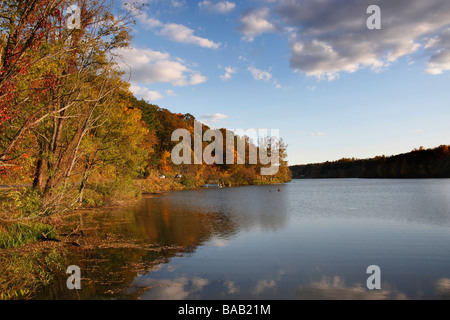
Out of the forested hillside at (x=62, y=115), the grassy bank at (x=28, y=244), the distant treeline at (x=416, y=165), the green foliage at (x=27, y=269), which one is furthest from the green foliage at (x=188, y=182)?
the distant treeline at (x=416, y=165)

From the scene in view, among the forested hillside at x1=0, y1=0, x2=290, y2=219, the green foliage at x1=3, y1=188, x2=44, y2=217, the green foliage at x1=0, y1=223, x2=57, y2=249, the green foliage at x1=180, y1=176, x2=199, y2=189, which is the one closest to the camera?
the forested hillside at x1=0, y1=0, x2=290, y2=219

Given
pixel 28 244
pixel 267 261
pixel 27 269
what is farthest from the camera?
pixel 28 244

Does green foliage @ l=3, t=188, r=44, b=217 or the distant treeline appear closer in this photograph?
green foliage @ l=3, t=188, r=44, b=217

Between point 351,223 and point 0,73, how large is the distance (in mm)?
21412

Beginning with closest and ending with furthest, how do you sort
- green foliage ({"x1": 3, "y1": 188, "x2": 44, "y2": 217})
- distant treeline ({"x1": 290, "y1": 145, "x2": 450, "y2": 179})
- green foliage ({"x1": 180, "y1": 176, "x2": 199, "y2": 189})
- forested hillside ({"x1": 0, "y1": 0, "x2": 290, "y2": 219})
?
1. forested hillside ({"x1": 0, "y1": 0, "x2": 290, "y2": 219})
2. green foliage ({"x1": 3, "y1": 188, "x2": 44, "y2": 217})
3. green foliage ({"x1": 180, "y1": 176, "x2": 199, "y2": 189})
4. distant treeline ({"x1": 290, "y1": 145, "x2": 450, "y2": 179})

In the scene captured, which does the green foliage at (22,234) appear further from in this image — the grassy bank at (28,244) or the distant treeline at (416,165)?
the distant treeline at (416,165)

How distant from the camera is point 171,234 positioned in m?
17.8

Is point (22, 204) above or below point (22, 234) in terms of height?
above

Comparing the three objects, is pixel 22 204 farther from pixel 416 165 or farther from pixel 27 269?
pixel 416 165

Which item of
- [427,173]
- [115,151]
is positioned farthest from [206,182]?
[427,173]

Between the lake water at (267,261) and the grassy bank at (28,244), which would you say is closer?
the lake water at (267,261)

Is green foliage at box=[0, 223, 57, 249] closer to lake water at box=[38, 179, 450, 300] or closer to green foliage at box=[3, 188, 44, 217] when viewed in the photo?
green foliage at box=[3, 188, 44, 217]

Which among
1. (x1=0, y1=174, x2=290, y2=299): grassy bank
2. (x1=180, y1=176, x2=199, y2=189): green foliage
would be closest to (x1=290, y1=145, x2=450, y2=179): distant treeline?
(x1=180, y1=176, x2=199, y2=189): green foliage

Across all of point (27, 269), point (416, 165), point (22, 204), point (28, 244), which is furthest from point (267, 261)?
point (416, 165)
